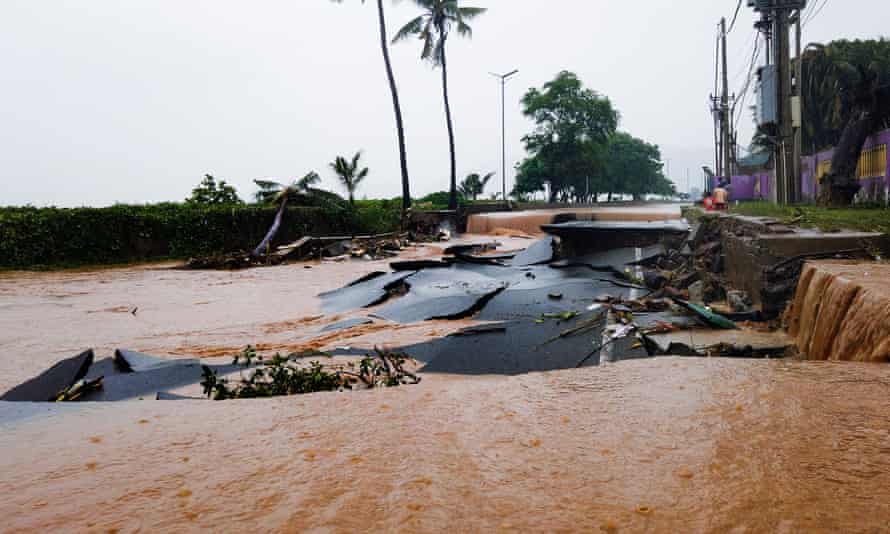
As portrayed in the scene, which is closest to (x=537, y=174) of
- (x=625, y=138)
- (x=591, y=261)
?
(x=625, y=138)

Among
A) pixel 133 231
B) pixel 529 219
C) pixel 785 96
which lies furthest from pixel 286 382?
pixel 529 219

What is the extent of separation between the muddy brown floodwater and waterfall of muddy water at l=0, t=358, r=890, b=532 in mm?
10

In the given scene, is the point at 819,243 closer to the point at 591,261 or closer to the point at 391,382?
the point at 391,382

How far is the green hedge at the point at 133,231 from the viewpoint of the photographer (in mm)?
18281

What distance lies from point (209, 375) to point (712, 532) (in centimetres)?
370

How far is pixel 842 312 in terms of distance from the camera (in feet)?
13.6

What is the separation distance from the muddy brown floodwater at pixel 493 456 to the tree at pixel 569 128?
1811 inches

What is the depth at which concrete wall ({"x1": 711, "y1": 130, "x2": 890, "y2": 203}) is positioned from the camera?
48.2 feet

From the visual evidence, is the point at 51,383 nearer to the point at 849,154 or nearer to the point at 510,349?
the point at 510,349

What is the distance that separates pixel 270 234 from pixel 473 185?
22.2 meters

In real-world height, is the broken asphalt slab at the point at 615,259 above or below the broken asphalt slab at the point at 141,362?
above

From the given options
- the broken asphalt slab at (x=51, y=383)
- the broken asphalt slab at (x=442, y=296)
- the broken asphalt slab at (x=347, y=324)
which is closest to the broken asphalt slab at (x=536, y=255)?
the broken asphalt slab at (x=442, y=296)

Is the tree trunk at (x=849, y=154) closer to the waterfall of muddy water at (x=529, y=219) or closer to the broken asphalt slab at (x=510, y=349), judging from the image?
the waterfall of muddy water at (x=529, y=219)

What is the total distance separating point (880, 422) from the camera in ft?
8.86
